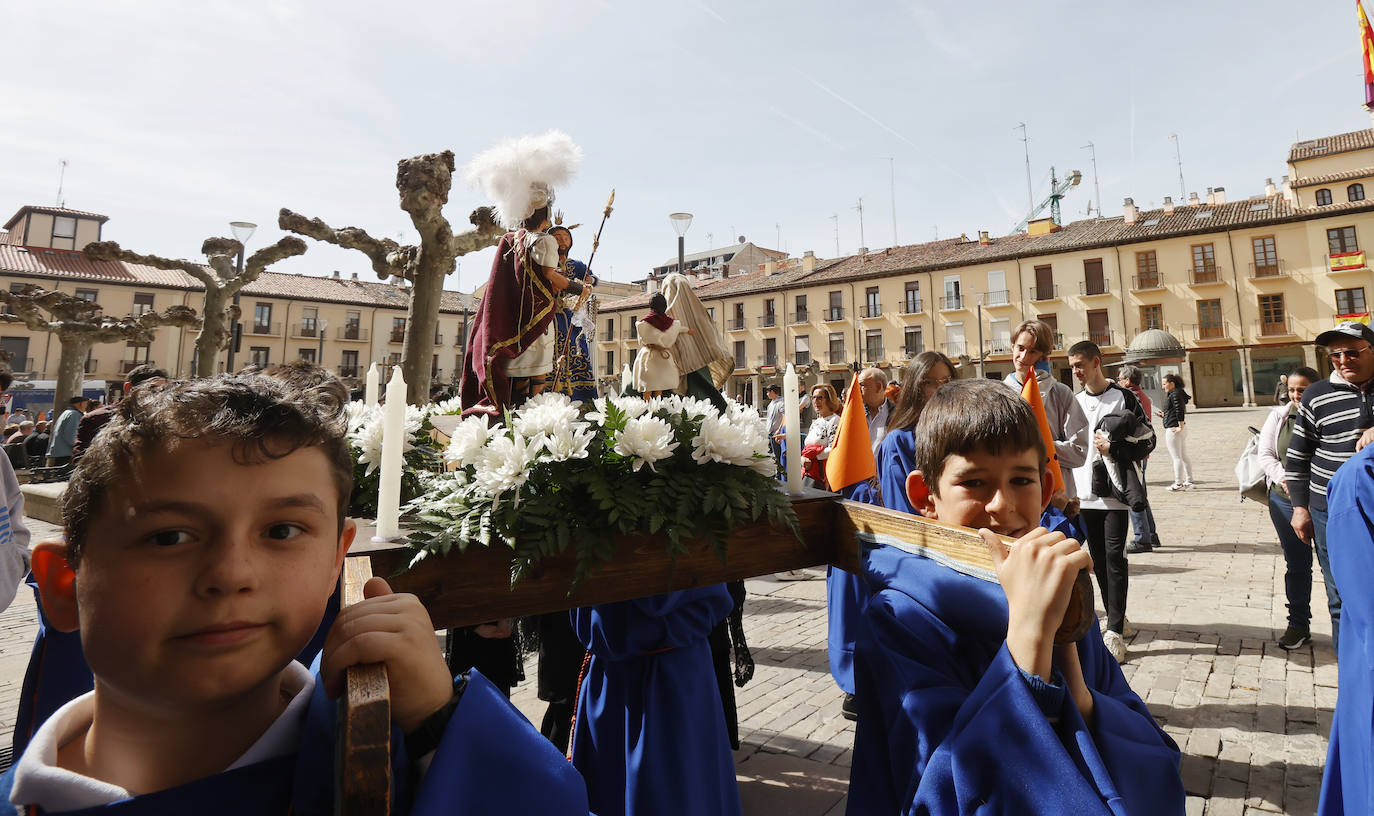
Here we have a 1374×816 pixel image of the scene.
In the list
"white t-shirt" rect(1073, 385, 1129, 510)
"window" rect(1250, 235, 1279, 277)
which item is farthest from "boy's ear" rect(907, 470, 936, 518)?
"window" rect(1250, 235, 1279, 277)

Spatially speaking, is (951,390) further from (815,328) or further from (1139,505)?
(815,328)

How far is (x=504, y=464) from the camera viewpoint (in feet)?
6.12

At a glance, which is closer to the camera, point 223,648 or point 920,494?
point 223,648

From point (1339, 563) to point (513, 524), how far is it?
8.41 feet

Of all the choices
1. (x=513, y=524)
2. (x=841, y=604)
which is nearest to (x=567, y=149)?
(x=513, y=524)

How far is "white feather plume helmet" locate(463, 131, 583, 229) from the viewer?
385 cm

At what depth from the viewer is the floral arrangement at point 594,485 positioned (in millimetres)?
1781

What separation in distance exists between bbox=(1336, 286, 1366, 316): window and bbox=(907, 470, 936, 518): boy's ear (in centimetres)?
4815

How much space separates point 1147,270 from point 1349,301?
9.46 meters

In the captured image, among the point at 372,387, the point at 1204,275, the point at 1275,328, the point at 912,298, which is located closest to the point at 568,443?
the point at 372,387

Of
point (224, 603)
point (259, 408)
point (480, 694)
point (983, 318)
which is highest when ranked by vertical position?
point (983, 318)

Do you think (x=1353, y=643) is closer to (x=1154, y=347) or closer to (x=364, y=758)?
(x=364, y=758)

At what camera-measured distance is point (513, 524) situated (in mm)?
1777

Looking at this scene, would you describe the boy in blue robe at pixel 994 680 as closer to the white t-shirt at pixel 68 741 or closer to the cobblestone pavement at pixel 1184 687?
the white t-shirt at pixel 68 741
